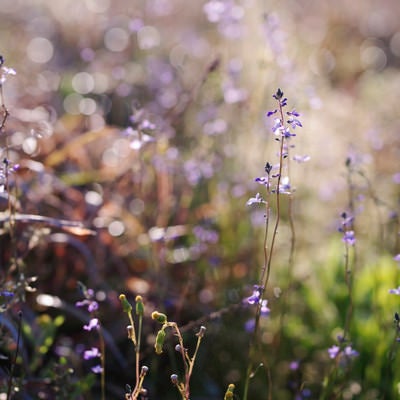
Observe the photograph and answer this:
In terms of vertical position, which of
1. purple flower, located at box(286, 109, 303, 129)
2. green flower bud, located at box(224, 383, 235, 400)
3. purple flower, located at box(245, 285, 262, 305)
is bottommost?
green flower bud, located at box(224, 383, 235, 400)

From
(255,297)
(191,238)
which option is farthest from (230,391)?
(191,238)

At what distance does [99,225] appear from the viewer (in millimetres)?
2943

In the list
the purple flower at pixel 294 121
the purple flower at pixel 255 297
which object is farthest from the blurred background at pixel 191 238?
the purple flower at pixel 294 121

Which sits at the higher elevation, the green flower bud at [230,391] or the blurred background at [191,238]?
the blurred background at [191,238]

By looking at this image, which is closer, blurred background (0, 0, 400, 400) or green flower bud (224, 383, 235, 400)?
green flower bud (224, 383, 235, 400)

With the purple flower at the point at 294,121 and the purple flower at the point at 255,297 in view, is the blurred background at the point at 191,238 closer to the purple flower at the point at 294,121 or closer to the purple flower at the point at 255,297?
the purple flower at the point at 255,297

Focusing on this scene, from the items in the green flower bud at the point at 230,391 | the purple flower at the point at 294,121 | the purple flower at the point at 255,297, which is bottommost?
the green flower bud at the point at 230,391

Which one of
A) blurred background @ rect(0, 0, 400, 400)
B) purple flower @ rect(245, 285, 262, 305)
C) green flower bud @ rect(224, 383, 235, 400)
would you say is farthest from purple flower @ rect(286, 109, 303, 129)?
green flower bud @ rect(224, 383, 235, 400)

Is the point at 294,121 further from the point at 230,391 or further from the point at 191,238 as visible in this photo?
the point at 191,238

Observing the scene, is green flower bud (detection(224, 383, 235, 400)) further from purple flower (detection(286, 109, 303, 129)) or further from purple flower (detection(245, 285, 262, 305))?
purple flower (detection(286, 109, 303, 129))

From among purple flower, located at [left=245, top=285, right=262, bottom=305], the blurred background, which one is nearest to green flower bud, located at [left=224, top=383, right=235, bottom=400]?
purple flower, located at [left=245, top=285, right=262, bottom=305]

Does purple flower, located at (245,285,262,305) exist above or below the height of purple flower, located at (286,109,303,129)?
below

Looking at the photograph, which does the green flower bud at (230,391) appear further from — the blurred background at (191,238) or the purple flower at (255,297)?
the blurred background at (191,238)

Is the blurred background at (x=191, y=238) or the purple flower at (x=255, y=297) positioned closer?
the purple flower at (x=255, y=297)
